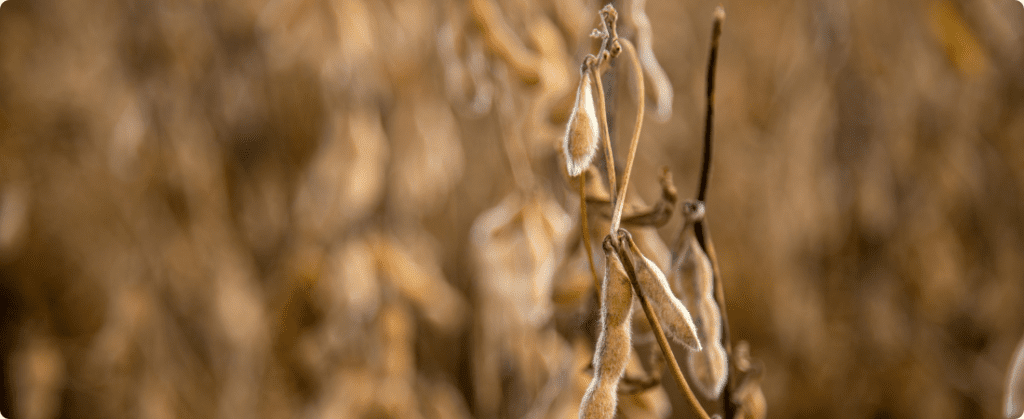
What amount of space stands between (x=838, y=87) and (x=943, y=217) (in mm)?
221

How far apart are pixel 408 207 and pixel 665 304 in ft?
1.45

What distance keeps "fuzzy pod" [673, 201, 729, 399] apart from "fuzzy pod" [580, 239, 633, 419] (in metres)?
0.07

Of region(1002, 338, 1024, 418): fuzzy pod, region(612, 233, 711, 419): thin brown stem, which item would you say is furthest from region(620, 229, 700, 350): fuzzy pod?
region(1002, 338, 1024, 418): fuzzy pod

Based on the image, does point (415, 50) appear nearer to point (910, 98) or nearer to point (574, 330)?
point (574, 330)

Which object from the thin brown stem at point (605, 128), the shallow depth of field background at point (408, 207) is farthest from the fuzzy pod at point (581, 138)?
the shallow depth of field background at point (408, 207)

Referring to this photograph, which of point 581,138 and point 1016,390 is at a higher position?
point 581,138

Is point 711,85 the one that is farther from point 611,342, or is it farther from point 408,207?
point 408,207

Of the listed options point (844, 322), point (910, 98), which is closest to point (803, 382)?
point (844, 322)

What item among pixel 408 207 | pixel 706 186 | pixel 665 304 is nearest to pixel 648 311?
pixel 665 304

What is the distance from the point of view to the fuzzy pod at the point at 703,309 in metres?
0.30

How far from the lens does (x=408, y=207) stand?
25.5 inches

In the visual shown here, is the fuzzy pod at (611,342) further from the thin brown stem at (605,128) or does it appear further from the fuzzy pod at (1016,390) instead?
the fuzzy pod at (1016,390)

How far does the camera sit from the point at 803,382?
2.76ft

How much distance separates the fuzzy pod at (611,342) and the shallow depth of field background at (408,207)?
0.79ft
